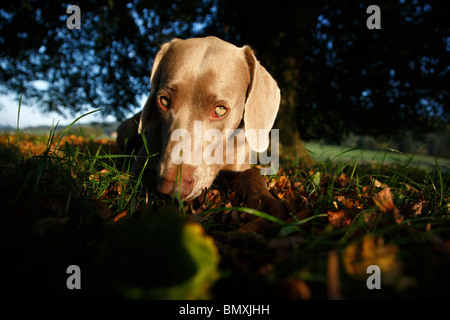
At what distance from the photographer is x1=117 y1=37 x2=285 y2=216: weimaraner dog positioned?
1.76m

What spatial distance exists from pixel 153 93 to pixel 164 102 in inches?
15.6

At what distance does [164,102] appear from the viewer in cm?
229

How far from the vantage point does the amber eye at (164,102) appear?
2.29 meters

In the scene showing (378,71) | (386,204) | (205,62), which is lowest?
(386,204)

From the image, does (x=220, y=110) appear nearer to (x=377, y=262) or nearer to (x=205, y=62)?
(x=205, y=62)

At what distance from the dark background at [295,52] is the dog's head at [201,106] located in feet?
10.7

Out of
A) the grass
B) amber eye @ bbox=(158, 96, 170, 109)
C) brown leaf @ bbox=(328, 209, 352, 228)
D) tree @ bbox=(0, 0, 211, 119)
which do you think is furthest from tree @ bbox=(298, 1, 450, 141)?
the grass

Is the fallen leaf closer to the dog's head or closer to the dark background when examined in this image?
the dog's head

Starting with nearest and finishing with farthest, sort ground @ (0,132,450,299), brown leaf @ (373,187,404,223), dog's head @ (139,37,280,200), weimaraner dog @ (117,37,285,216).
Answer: ground @ (0,132,450,299) < brown leaf @ (373,187,404,223) < weimaraner dog @ (117,37,285,216) < dog's head @ (139,37,280,200)

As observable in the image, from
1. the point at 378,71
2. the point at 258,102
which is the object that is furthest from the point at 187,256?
the point at 378,71

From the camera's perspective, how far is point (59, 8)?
6781 mm

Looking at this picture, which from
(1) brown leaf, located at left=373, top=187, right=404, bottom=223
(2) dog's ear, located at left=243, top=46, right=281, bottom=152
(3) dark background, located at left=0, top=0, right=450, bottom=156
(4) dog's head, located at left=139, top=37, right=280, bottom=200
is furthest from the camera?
(3) dark background, located at left=0, top=0, right=450, bottom=156

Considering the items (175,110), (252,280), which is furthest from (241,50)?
(252,280)
